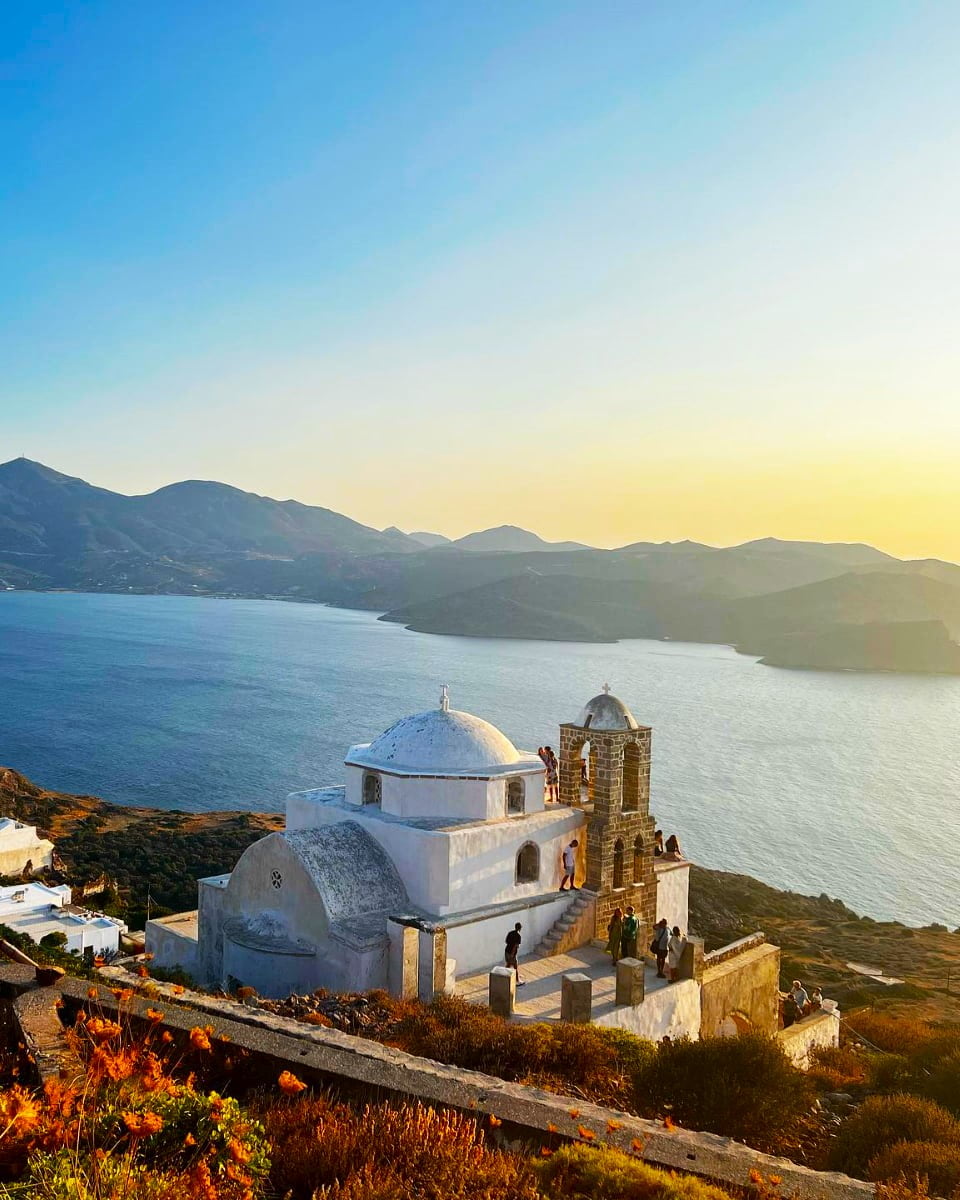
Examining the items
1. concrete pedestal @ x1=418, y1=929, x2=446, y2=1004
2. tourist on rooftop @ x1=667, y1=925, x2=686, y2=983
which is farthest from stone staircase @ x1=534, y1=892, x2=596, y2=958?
concrete pedestal @ x1=418, y1=929, x2=446, y2=1004

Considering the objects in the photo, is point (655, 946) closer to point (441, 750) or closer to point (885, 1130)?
point (441, 750)

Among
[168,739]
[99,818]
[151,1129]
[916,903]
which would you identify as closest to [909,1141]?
[151,1129]

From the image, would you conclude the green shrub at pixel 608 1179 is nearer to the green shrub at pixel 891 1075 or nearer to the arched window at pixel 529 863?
the green shrub at pixel 891 1075

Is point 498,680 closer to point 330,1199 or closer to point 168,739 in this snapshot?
point 168,739

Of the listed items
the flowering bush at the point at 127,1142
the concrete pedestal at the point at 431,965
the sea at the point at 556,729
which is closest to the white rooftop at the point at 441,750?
the concrete pedestal at the point at 431,965

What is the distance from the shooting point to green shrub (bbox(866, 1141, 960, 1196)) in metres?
5.46

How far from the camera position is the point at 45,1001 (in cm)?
513

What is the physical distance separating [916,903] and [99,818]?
105 feet

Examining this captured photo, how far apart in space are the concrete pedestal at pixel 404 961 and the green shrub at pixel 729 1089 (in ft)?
12.1

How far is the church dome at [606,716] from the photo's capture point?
45.5 feet

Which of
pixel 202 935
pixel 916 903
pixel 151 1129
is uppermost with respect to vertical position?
pixel 151 1129

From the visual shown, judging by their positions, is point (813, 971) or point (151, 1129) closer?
point (151, 1129)

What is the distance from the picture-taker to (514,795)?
13.1 meters

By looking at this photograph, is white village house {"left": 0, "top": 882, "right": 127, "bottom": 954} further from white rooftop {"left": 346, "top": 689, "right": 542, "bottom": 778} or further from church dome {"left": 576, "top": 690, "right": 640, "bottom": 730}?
church dome {"left": 576, "top": 690, "right": 640, "bottom": 730}
